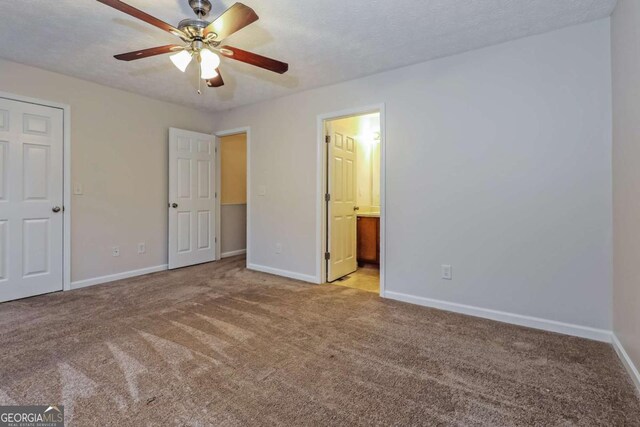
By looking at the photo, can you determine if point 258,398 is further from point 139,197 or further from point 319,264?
point 139,197

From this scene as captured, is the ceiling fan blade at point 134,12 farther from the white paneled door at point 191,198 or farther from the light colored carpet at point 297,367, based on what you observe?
the white paneled door at point 191,198

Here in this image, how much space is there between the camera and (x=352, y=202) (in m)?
4.32

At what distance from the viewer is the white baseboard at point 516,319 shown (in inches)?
91.0

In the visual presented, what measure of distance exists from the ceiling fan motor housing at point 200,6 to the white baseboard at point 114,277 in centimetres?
321

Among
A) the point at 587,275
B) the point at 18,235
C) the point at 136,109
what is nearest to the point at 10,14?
the point at 136,109

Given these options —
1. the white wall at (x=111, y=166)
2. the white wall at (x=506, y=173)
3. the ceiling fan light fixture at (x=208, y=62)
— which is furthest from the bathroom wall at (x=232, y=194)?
the ceiling fan light fixture at (x=208, y=62)

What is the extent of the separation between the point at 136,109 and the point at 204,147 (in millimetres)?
999

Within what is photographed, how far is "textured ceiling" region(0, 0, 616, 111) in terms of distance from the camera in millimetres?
2123

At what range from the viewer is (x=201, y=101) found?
4.28m

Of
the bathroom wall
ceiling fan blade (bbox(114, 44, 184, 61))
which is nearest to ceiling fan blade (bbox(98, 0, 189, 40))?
ceiling fan blade (bbox(114, 44, 184, 61))

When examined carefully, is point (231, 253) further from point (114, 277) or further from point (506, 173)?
point (506, 173)

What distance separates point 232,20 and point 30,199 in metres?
3.01

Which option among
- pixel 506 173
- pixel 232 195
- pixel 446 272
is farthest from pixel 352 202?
pixel 232 195

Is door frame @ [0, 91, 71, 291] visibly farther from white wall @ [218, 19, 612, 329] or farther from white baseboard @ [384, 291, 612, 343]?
white baseboard @ [384, 291, 612, 343]
